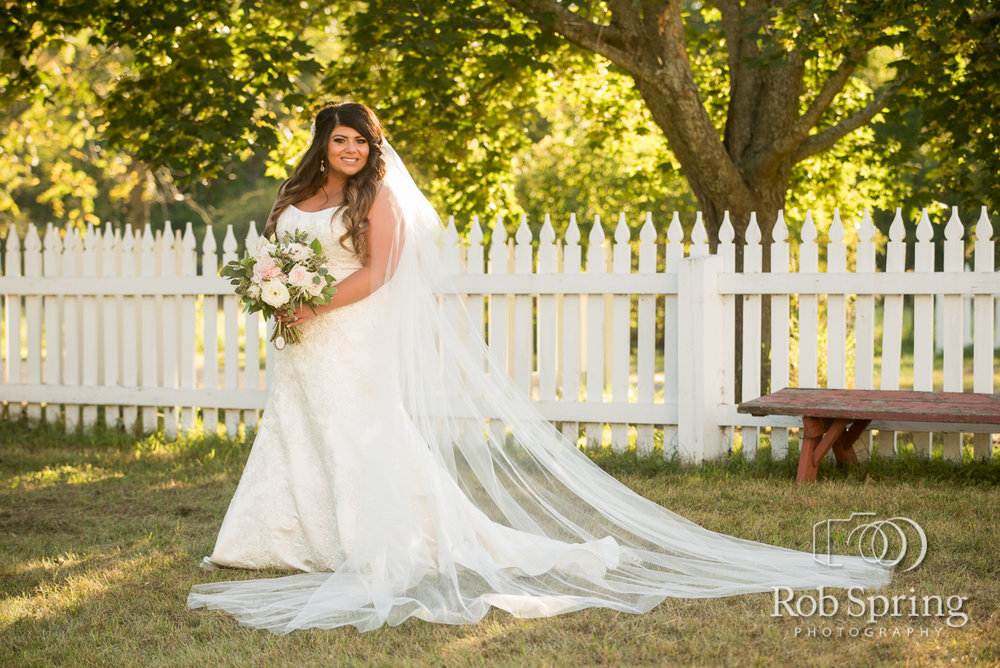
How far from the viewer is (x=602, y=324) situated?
6461 millimetres

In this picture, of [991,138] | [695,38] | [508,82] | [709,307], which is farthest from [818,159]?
[709,307]

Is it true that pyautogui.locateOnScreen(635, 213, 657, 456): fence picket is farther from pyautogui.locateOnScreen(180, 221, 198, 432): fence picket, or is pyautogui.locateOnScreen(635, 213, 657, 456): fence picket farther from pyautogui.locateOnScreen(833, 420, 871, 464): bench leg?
pyautogui.locateOnScreen(180, 221, 198, 432): fence picket

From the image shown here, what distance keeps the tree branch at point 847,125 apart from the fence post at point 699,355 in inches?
82.8

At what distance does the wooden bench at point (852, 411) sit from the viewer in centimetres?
502

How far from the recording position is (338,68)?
8.91 metres

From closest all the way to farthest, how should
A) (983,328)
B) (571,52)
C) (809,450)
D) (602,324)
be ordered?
(809,450)
(983,328)
(602,324)
(571,52)

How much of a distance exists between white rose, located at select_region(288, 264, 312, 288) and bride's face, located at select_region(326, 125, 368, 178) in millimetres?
549

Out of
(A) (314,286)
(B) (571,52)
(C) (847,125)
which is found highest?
(B) (571,52)

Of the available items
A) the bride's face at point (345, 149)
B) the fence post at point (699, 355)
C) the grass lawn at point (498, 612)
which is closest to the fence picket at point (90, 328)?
the grass lawn at point (498, 612)

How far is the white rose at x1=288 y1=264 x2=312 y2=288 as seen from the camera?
398cm

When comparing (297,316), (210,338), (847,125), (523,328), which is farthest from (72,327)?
(847,125)

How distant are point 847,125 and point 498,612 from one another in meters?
5.59

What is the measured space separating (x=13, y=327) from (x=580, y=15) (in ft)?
17.1

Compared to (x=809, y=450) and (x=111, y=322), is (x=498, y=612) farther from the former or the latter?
(x=111, y=322)
